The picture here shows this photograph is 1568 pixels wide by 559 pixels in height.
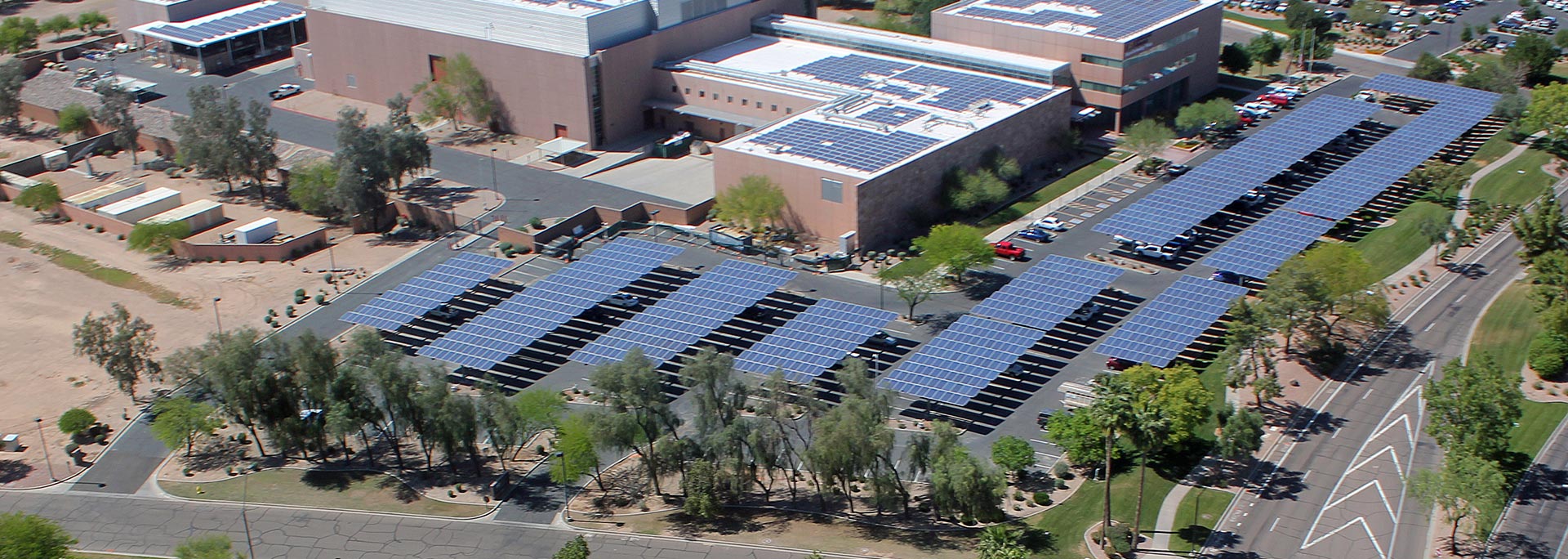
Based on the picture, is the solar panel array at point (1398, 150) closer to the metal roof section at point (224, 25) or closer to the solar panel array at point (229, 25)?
the metal roof section at point (224, 25)

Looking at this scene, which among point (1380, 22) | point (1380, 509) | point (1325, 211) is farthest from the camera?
point (1380, 22)

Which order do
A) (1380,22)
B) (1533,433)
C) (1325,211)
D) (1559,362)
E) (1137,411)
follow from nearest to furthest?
1. (1137,411)
2. (1533,433)
3. (1559,362)
4. (1325,211)
5. (1380,22)

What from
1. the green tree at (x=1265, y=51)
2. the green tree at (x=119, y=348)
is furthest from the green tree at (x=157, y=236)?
the green tree at (x=1265, y=51)

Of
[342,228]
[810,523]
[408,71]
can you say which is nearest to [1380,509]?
[810,523]

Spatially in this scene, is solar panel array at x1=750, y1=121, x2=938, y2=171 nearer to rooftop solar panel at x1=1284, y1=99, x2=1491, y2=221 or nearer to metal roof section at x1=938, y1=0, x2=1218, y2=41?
metal roof section at x1=938, y1=0, x2=1218, y2=41

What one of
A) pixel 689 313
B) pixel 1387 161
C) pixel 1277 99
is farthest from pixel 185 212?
pixel 1277 99

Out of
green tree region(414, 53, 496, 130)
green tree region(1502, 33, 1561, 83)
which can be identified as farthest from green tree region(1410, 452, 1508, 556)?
green tree region(414, 53, 496, 130)

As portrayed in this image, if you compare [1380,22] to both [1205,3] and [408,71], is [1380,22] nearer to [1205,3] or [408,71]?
[1205,3]
